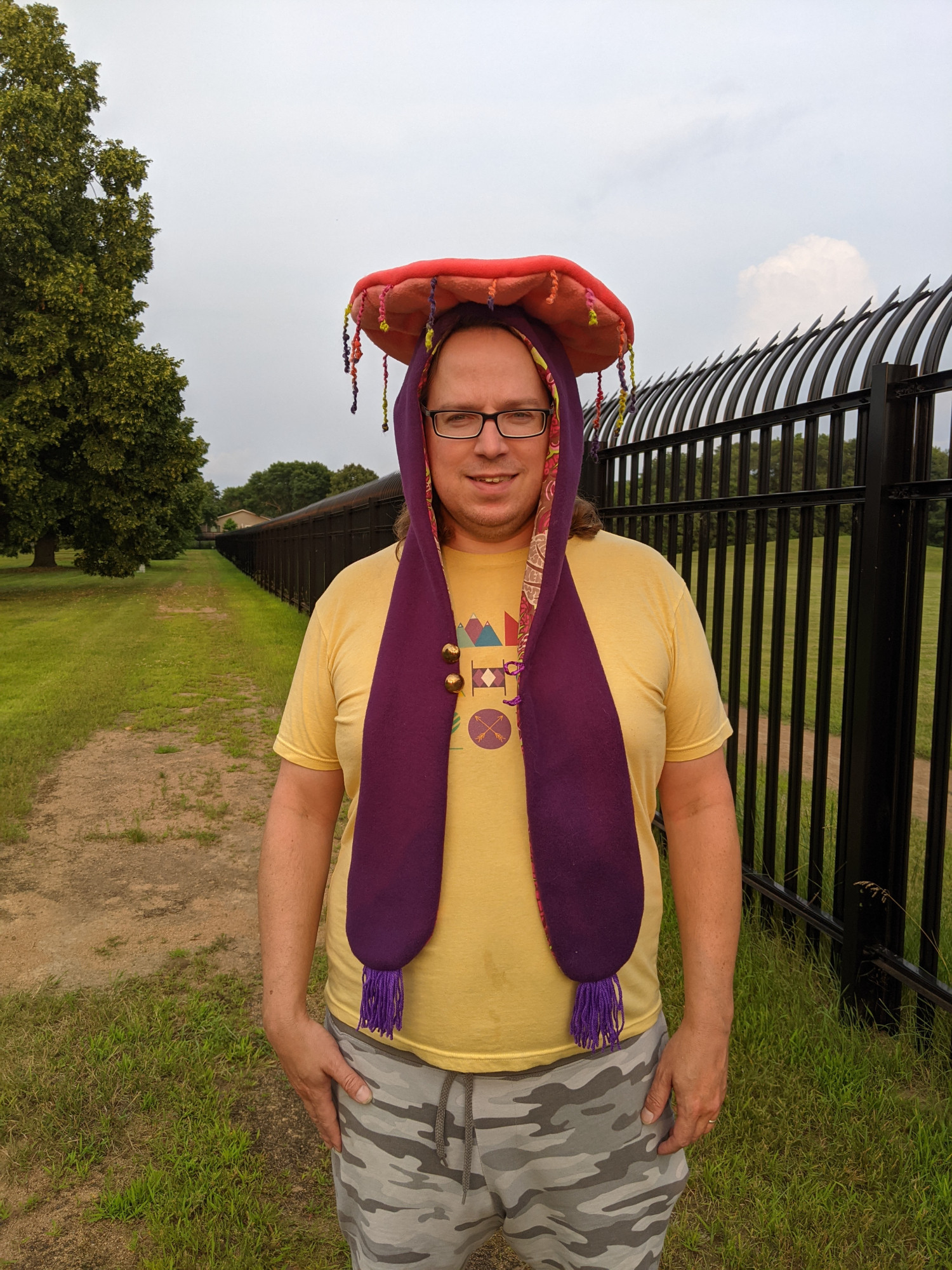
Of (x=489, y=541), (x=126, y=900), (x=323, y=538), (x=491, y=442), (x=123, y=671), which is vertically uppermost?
(x=323, y=538)

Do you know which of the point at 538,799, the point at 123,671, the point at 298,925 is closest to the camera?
the point at 538,799

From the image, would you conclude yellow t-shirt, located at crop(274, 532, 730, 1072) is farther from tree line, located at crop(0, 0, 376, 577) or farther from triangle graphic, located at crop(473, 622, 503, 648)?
tree line, located at crop(0, 0, 376, 577)

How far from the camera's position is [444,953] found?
146 centimetres

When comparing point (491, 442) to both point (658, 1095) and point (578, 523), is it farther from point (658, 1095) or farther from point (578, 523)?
point (658, 1095)

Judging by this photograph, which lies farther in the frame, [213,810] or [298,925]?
[213,810]

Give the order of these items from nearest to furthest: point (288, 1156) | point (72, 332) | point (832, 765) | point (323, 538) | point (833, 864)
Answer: point (288, 1156) < point (833, 864) < point (832, 765) < point (323, 538) < point (72, 332)

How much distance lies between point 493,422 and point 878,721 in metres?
2.17

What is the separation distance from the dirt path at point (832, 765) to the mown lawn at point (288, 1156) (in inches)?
85.3

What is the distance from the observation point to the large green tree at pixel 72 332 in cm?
2116

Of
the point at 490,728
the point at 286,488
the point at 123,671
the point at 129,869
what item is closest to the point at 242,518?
the point at 286,488

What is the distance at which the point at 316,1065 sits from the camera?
156 cm

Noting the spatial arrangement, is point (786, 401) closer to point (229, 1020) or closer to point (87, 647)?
point (229, 1020)

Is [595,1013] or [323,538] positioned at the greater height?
[323,538]

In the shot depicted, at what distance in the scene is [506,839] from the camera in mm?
1449
